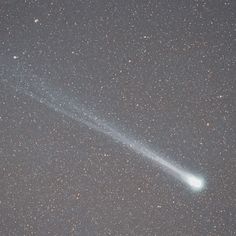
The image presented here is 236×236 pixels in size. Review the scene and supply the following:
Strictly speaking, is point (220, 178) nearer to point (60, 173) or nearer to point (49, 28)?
point (60, 173)

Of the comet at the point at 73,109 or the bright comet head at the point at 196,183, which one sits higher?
the comet at the point at 73,109

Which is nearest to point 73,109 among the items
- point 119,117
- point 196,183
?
point 119,117

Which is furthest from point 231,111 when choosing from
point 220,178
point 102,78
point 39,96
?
point 39,96

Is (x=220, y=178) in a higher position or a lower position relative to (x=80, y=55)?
lower

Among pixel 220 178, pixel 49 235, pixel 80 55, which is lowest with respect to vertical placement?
pixel 49 235

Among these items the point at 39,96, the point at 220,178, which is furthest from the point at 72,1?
the point at 220,178

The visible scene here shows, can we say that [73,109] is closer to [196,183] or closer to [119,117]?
[119,117]
